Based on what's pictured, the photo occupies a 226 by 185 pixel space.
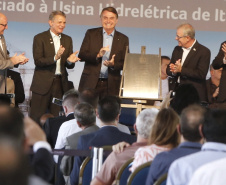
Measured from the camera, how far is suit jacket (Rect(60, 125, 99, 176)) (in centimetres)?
452

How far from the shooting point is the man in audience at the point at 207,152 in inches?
95.0

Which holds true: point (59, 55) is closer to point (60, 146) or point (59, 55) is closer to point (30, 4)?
point (30, 4)

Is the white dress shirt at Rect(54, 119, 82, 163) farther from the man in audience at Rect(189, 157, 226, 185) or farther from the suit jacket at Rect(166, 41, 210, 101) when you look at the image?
the suit jacket at Rect(166, 41, 210, 101)

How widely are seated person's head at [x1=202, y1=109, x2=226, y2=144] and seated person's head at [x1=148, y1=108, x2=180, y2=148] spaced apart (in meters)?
0.54

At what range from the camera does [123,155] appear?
3.39m

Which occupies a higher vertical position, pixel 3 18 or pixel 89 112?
pixel 3 18

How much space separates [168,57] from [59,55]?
10.1 feet

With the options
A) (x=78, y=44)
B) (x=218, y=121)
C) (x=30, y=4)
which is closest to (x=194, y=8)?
(x=78, y=44)

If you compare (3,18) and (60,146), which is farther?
(3,18)

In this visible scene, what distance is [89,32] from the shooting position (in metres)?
8.40

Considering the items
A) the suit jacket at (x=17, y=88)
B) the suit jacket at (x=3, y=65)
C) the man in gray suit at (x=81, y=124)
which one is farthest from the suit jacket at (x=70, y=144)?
the suit jacket at (x=17, y=88)

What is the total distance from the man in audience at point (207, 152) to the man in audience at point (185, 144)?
6.2 inches

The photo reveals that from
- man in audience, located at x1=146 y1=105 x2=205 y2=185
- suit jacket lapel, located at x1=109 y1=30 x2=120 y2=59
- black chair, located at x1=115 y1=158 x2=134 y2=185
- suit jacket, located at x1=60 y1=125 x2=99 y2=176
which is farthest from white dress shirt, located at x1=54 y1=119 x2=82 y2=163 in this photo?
suit jacket lapel, located at x1=109 y1=30 x2=120 y2=59

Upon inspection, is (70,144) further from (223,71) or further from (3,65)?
(223,71)
